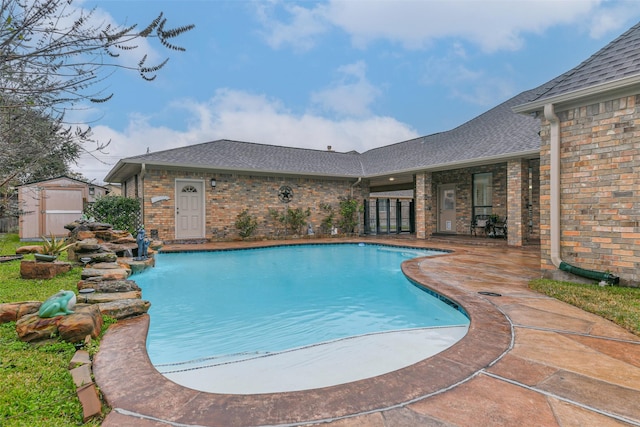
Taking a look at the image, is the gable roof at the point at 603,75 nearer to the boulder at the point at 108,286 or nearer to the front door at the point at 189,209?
the boulder at the point at 108,286

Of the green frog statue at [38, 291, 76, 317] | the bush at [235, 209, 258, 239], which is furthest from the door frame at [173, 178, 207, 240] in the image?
the green frog statue at [38, 291, 76, 317]

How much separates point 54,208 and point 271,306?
11.9 meters

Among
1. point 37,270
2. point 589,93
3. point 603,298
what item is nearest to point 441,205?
point 589,93

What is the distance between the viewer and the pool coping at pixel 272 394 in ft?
5.60

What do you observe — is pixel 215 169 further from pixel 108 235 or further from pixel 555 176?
pixel 555 176

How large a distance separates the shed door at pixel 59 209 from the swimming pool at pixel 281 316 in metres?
7.57

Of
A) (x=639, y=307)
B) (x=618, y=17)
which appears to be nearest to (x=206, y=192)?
(x=639, y=307)

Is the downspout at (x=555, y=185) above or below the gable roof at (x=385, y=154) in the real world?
below

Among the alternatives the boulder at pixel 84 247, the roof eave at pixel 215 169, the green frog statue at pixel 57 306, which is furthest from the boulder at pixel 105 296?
the roof eave at pixel 215 169

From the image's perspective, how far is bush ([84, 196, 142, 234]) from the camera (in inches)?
424

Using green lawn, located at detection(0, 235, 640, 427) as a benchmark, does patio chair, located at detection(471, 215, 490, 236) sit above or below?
above

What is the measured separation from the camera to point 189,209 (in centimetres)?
1209

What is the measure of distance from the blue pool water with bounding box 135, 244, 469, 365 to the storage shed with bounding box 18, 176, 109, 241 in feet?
22.9

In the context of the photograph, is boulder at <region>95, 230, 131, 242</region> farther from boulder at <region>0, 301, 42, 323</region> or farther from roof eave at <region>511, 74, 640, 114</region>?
roof eave at <region>511, 74, 640, 114</region>
